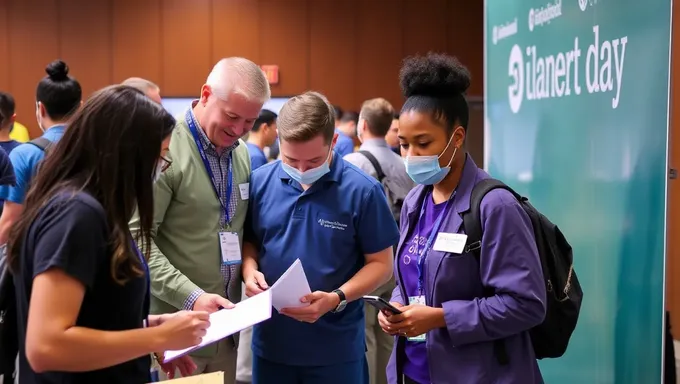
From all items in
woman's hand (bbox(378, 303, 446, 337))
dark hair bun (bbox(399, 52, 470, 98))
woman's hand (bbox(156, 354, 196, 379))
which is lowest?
woman's hand (bbox(156, 354, 196, 379))

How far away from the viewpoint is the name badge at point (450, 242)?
72.0 inches

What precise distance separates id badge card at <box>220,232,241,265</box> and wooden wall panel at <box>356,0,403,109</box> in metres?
6.50

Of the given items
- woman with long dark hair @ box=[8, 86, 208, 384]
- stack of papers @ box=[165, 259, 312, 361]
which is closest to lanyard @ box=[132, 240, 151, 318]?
woman with long dark hair @ box=[8, 86, 208, 384]

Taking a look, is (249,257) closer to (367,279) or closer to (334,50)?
(367,279)

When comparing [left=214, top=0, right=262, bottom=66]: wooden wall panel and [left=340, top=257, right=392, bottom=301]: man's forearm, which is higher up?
[left=214, top=0, right=262, bottom=66]: wooden wall panel

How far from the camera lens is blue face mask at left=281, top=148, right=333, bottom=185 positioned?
2.26 m

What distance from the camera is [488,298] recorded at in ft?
5.96

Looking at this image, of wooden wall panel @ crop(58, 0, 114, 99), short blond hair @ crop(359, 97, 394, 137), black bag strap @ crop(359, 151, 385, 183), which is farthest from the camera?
wooden wall panel @ crop(58, 0, 114, 99)

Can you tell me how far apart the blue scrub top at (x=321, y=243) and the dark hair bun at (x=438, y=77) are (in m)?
0.44

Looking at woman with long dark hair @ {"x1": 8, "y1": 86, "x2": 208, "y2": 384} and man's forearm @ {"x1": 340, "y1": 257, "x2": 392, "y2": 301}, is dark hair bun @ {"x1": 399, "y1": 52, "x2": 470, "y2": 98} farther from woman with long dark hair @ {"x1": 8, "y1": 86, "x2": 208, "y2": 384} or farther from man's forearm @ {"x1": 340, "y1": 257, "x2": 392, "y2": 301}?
woman with long dark hair @ {"x1": 8, "y1": 86, "x2": 208, "y2": 384}

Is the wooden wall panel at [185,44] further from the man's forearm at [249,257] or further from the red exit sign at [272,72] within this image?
the man's forearm at [249,257]

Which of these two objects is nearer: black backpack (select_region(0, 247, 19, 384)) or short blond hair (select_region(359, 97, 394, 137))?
black backpack (select_region(0, 247, 19, 384))

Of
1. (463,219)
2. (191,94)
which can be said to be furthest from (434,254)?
(191,94)

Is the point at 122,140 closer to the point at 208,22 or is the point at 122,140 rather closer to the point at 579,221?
the point at 579,221
